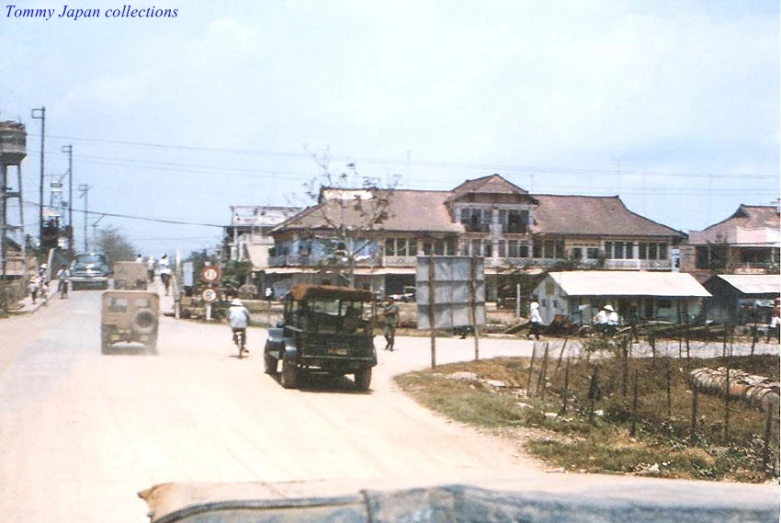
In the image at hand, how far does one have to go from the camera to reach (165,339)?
1747 centimetres

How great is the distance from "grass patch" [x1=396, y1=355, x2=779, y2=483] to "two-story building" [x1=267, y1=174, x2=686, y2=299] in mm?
1693

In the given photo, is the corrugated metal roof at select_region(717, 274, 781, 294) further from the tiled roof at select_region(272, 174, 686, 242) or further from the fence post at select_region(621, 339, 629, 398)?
the fence post at select_region(621, 339, 629, 398)

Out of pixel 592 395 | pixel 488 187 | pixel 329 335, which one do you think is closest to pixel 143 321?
pixel 329 335

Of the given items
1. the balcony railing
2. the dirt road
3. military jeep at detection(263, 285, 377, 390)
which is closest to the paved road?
the dirt road

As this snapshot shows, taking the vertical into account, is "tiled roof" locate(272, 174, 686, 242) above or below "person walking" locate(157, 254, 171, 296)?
above

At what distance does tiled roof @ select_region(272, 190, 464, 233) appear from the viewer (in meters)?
13.4

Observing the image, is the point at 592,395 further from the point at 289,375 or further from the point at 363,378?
the point at 289,375

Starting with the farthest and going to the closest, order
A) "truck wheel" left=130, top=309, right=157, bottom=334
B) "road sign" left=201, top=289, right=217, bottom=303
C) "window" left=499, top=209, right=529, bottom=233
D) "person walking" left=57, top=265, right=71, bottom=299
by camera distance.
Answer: "road sign" left=201, top=289, right=217, bottom=303 < "person walking" left=57, top=265, right=71, bottom=299 < "truck wheel" left=130, top=309, right=157, bottom=334 < "window" left=499, top=209, right=529, bottom=233

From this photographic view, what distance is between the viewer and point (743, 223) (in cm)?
1508

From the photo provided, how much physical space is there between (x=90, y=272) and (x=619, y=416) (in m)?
18.1

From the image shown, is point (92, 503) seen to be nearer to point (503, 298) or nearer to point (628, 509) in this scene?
point (628, 509)

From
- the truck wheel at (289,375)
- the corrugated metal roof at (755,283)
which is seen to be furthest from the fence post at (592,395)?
the truck wheel at (289,375)

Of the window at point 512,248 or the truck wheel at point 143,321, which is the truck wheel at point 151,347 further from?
the window at point 512,248

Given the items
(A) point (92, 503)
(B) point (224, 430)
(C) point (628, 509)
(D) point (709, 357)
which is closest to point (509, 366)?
(D) point (709, 357)
